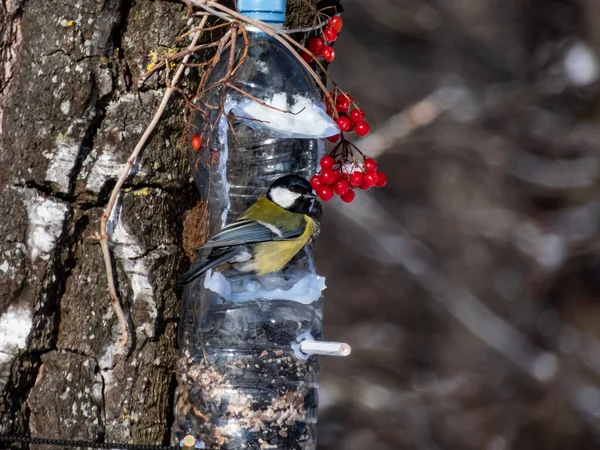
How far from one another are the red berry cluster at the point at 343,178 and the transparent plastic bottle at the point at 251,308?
0.30 feet

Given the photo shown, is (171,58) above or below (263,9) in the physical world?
below

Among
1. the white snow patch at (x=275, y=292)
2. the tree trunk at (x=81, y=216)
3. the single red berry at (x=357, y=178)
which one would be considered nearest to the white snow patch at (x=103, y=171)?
the tree trunk at (x=81, y=216)

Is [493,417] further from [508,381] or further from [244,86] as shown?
[244,86]

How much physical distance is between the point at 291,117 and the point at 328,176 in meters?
0.18

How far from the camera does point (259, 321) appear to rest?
2.40 m

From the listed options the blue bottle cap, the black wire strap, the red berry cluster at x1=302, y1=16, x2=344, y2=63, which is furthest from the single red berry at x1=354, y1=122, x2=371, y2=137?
the black wire strap

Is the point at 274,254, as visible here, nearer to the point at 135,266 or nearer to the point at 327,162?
the point at 327,162

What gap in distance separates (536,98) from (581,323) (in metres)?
1.53

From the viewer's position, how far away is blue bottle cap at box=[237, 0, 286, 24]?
2.29 metres

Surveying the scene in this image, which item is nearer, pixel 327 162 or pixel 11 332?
pixel 11 332

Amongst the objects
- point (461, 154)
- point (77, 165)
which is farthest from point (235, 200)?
point (461, 154)

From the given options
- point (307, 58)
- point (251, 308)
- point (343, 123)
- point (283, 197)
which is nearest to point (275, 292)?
point (251, 308)

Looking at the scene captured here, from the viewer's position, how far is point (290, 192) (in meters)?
2.46

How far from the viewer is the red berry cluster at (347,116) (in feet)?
7.77
